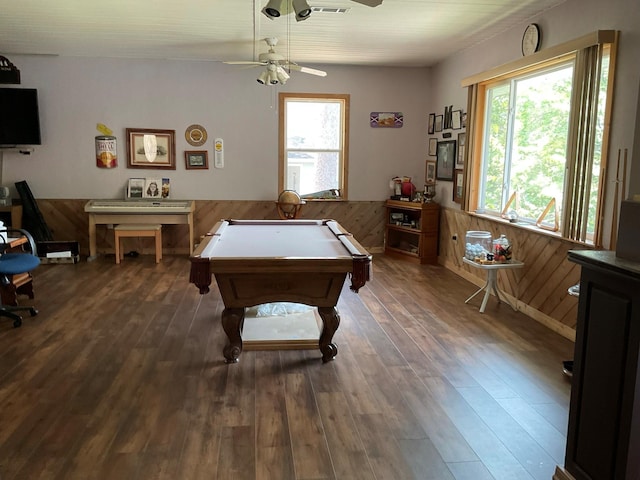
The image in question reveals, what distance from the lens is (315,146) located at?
26.7ft

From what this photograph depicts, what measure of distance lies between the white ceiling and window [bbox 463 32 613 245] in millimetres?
642

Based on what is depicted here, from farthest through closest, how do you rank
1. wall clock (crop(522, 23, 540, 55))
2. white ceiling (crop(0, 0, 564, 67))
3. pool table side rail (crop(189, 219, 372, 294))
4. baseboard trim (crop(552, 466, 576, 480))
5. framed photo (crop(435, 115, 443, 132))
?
framed photo (crop(435, 115, 443, 132)), wall clock (crop(522, 23, 540, 55)), white ceiling (crop(0, 0, 564, 67)), pool table side rail (crop(189, 219, 372, 294)), baseboard trim (crop(552, 466, 576, 480))

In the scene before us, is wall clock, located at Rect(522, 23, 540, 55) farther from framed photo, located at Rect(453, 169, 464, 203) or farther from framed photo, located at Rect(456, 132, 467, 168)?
framed photo, located at Rect(453, 169, 464, 203)

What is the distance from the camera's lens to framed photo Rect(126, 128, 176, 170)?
7699 mm

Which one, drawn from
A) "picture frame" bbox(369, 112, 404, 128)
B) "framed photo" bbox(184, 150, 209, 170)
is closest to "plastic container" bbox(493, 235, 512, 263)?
"picture frame" bbox(369, 112, 404, 128)

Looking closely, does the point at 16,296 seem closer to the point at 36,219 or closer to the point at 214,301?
the point at 214,301

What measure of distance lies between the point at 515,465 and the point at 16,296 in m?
4.71

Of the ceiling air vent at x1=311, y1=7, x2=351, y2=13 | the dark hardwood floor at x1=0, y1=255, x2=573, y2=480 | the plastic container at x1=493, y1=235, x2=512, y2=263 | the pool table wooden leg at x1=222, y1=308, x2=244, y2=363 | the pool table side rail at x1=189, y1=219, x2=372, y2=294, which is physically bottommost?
the dark hardwood floor at x1=0, y1=255, x2=573, y2=480

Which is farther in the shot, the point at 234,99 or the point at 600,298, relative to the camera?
the point at 234,99

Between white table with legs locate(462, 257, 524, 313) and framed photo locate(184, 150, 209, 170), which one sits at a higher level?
framed photo locate(184, 150, 209, 170)

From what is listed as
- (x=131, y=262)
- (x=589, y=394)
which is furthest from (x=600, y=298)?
(x=131, y=262)

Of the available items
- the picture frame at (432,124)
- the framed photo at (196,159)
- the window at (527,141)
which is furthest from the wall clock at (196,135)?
the window at (527,141)

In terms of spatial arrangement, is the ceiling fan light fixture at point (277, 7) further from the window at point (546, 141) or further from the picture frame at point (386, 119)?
the picture frame at point (386, 119)

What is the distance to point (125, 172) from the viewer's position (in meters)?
7.79
